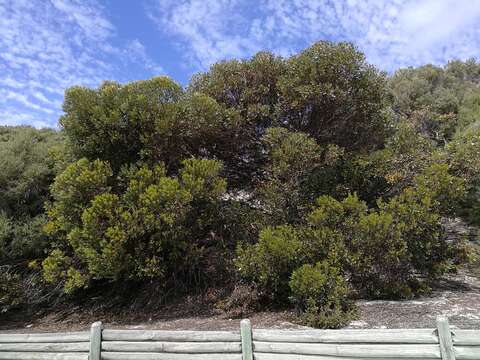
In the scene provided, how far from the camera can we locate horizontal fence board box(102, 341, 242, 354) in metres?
5.21

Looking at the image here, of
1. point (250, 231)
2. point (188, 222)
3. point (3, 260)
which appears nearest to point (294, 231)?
point (250, 231)

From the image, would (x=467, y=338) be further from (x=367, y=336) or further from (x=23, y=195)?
(x=23, y=195)

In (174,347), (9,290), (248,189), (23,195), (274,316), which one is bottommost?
(274,316)

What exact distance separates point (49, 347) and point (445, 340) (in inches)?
179

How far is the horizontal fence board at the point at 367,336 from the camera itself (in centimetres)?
498

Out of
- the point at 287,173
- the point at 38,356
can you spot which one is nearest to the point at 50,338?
the point at 38,356

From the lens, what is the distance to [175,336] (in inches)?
211

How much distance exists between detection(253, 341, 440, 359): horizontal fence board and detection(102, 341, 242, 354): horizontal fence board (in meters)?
0.46

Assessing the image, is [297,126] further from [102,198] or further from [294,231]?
[102,198]

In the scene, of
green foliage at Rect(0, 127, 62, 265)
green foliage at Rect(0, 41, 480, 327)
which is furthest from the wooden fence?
green foliage at Rect(0, 127, 62, 265)

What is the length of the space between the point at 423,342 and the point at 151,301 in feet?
23.0

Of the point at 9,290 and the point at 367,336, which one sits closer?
the point at 367,336

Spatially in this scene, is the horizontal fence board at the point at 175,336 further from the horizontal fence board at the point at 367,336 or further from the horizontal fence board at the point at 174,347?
the horizontal fence board at the point at 367,336

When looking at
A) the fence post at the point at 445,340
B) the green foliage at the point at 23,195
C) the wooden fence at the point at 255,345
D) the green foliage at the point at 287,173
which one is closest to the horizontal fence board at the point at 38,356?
the wooden fence at the point at 255,345
